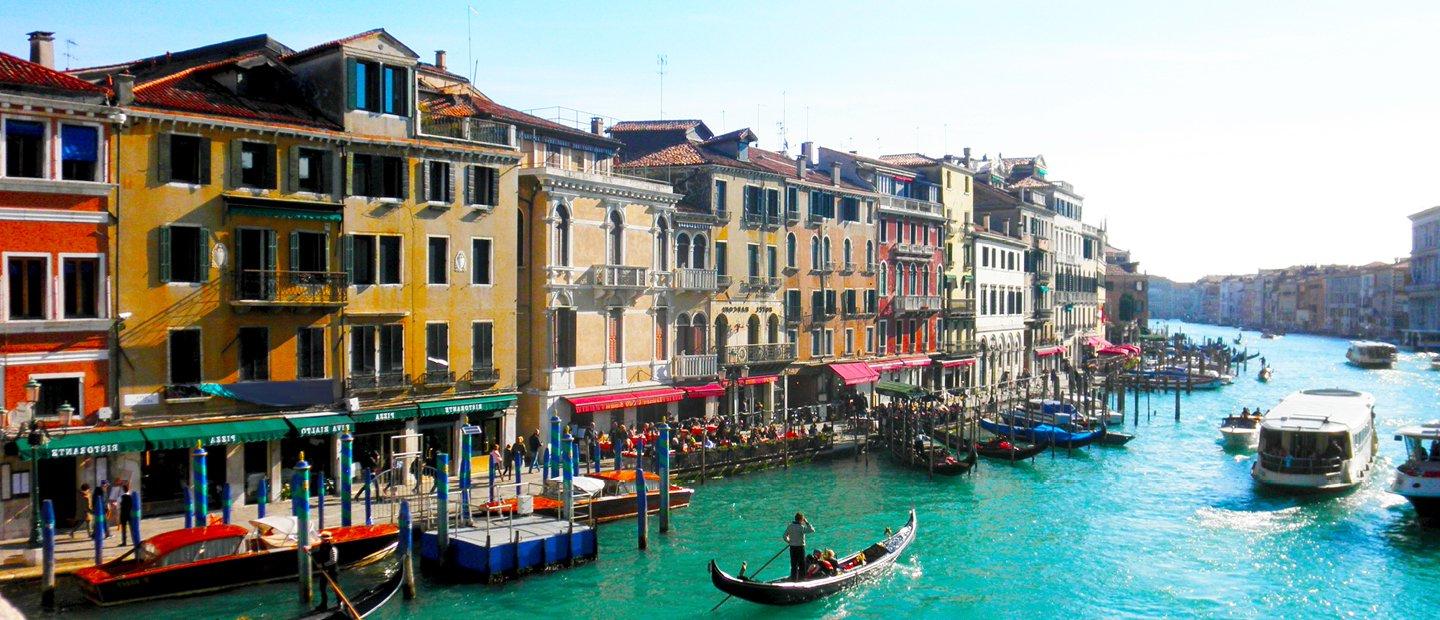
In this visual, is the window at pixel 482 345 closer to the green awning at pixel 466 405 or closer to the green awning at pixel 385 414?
the green awning at pixel 466 405

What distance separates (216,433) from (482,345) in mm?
7106

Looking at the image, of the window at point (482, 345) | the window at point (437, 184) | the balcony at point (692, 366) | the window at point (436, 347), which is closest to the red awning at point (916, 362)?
the balcony at point (692, 366)

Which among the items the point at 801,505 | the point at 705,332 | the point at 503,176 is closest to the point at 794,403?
the point at 705,332

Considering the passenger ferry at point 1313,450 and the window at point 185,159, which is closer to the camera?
the window at point 185,159

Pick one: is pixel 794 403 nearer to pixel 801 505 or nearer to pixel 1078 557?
pixel 801 505

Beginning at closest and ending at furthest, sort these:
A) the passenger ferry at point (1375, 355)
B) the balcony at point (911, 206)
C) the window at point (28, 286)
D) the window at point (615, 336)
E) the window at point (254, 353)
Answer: the window at point (28, 286) → the window at point (254, 353) → the window at point (615, 336) → the balcony at point (911, 206) → the passenger ferry at point (1375, 355)

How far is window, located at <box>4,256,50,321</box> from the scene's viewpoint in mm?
21219

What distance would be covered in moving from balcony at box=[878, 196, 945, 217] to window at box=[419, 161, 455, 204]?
75.4 feet

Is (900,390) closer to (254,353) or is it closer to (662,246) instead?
(662,246)

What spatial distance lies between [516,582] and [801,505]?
988 centimetres

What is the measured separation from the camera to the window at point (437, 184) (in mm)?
27062

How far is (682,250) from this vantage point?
36656mm

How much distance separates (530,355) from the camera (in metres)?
31.4

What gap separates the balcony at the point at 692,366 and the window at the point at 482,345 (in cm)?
798
